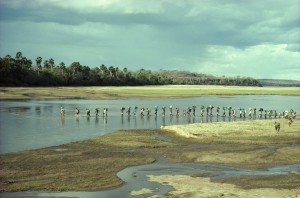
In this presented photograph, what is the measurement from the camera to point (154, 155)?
119 feet

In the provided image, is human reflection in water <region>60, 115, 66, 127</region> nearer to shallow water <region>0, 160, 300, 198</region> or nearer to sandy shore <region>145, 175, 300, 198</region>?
shallow water <region>0, 160, 300, 198</region>

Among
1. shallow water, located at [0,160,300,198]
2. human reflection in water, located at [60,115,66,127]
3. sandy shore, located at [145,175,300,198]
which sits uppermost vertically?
human reflection in water, located at [60,115,66,127]

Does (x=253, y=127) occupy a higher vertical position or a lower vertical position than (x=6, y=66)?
lower

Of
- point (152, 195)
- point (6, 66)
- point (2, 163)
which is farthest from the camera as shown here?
point (6, 66)

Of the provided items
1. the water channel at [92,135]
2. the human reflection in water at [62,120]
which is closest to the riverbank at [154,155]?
the water channel at [92,135]

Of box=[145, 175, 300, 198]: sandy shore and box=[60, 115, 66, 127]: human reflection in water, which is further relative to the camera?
box=[60, 115, 66, 127]: human reflection in water

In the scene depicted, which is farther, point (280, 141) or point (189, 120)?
point (189, 120)

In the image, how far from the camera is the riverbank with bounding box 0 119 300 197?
86.8 feet

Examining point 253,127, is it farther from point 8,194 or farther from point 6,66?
point 6,66

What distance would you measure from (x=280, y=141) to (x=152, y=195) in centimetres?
2378

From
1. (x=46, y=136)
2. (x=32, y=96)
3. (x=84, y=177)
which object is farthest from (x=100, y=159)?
(x=32, y=96)

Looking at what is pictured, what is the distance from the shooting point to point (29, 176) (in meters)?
27.8

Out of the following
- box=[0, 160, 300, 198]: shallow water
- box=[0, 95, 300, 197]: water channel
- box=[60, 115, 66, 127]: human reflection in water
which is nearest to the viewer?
box=[0, 160, 300, 198]: shallow water

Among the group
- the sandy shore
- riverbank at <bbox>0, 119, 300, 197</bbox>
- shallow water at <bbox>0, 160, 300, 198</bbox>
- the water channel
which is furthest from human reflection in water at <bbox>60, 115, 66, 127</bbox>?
the sandy shore
